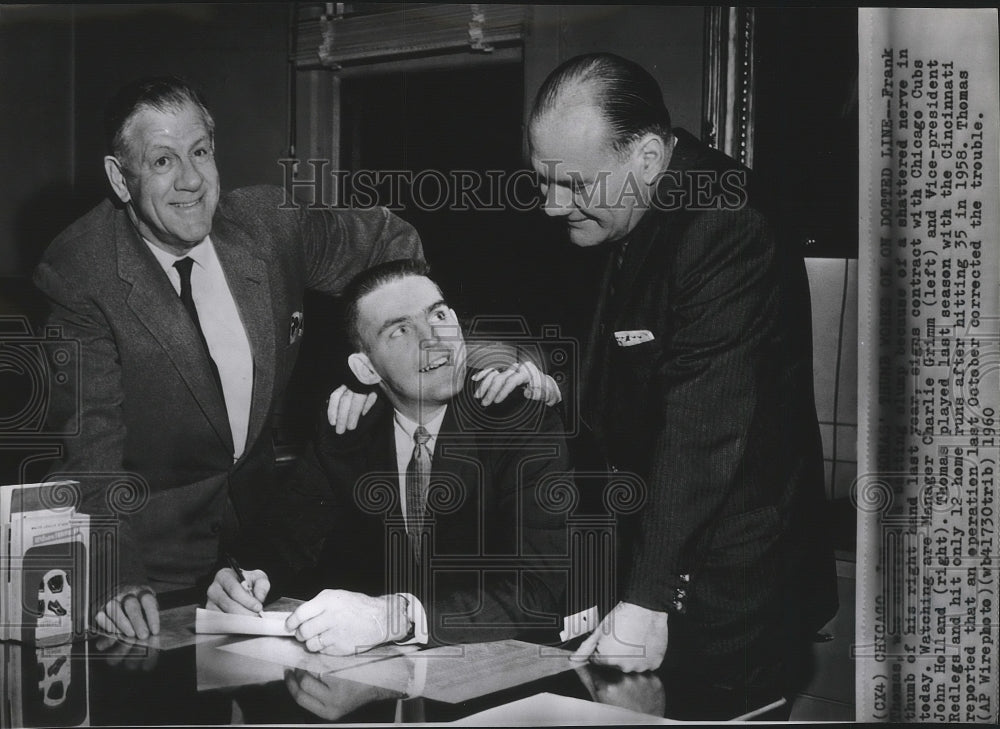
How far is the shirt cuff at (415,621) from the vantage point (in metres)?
2.62

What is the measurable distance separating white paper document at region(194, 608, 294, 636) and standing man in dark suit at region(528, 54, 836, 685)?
30.3 inches

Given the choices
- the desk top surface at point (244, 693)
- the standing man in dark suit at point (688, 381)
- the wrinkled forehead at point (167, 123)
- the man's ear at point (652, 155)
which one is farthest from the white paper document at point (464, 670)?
the wrinkled forehead at point (167, 123)

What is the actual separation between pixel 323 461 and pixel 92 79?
46.0 inches

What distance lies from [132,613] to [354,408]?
0.77 meters

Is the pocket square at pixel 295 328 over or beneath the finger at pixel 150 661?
over

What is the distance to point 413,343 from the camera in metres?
2.65

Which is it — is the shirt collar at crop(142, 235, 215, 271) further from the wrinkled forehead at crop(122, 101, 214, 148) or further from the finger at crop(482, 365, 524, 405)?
the finger at crop(482, 365, 524, 405)

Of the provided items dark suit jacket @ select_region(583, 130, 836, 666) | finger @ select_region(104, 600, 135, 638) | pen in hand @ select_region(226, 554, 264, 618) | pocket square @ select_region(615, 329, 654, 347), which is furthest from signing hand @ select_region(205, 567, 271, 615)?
pocket square @ select_region(615, 329, 654, 347)

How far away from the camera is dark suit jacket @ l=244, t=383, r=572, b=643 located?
2.63 m

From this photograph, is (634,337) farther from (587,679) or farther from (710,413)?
(587,679)

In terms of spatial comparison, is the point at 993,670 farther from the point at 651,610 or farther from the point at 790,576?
the point at 651,610

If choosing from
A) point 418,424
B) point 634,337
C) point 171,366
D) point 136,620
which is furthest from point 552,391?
point 136,620

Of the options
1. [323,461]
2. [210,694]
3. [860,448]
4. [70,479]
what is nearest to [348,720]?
[210,694]

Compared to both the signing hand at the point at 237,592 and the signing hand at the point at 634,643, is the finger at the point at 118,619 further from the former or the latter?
the signing hand at the point at 634,643
